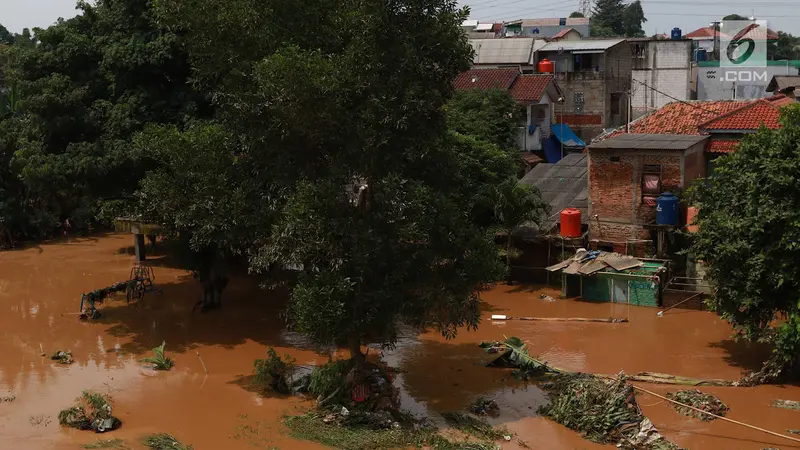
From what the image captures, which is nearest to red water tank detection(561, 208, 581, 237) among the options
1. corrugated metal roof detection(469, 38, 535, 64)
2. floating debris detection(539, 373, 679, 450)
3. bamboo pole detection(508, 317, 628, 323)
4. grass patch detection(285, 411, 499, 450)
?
bamboo pole detection(508, 317, 628, 323)

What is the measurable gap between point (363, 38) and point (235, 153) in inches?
159

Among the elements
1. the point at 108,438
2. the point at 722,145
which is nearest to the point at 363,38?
the point at 108,438

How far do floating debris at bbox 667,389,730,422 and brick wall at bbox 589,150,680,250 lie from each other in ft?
28.3

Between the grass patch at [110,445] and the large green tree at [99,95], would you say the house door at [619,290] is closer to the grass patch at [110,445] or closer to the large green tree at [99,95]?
the large green tree at [99,95]

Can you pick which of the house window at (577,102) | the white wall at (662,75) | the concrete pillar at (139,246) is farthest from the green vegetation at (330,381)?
the white wall at (662,75)

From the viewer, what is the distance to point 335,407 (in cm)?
1462

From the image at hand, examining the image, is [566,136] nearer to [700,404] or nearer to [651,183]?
[651,183]

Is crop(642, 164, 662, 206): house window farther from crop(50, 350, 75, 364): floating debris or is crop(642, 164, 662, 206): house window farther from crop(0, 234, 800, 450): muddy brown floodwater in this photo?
crop(50, 350, 75, 364): floating debris

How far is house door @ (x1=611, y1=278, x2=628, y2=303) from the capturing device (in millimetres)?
22328

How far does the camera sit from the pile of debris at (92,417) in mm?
14133

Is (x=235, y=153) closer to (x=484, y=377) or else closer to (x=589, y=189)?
(x=484, y=377)

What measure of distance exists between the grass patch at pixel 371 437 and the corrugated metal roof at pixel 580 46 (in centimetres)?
3311

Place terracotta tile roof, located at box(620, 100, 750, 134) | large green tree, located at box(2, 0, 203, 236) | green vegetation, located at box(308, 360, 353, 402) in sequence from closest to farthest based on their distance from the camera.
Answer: green vegetation, located at box(308, 360, 353, 402), large green tree, located at box(2, 0, 203, 236), terracotta tile roof, located at box(620, 100, 750, 134)

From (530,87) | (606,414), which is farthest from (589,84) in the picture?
(606,414)
